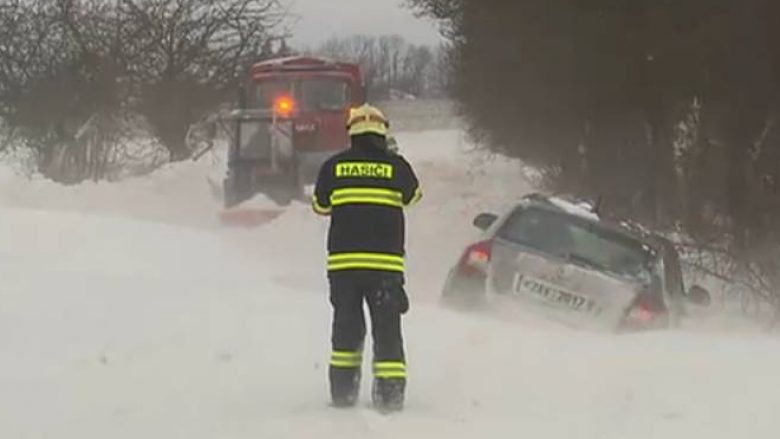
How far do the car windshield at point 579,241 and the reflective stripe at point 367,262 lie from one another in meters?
4.60

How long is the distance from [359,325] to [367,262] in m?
0.34

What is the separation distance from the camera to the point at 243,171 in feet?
81.2

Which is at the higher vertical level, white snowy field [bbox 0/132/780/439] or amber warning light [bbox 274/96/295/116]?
amber warning light [bbox 274/96/295/116]

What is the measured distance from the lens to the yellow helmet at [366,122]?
27.8 ft

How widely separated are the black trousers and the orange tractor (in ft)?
49.9

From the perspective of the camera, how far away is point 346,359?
834 centimetres

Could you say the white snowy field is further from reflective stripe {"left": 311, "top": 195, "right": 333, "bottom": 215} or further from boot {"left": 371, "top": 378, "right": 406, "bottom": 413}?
reflective stripe {"left": 311, "top": 195, "right": 333, "bottom": 215}

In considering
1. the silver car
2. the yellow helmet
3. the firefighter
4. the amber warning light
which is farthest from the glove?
the amber warning light

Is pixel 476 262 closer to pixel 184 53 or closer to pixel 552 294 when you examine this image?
pixel 552 294

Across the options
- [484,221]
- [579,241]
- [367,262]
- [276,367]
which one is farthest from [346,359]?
[484,221]

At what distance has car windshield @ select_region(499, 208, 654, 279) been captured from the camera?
1303 cm

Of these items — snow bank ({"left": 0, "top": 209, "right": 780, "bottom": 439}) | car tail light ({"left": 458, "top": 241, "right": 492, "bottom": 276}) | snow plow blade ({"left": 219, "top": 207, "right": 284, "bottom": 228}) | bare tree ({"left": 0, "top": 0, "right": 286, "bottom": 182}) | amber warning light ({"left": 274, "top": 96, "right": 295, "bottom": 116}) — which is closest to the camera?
snow bank ({"left": 0, "top": 209, "right": 780, "bottom": 439})

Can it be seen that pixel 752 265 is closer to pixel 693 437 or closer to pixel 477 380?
pixel 477 380

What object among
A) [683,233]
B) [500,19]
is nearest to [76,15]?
[500,19]
